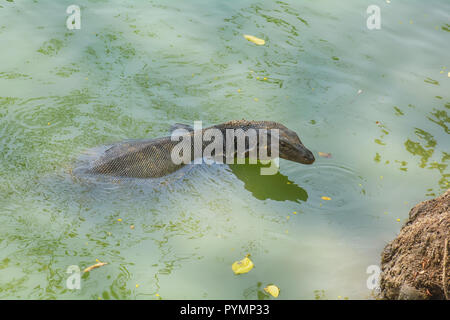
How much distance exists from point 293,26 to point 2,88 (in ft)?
16.9

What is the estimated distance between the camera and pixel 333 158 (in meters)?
6.75

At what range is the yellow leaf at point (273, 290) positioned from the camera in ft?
15.8

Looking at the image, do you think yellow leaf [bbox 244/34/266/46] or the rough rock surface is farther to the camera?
yellow leaf [bbox 244/34/266/46]

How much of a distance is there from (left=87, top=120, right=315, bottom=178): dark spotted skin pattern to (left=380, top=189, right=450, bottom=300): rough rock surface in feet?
5.35

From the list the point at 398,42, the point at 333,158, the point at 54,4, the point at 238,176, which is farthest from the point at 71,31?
the point at 398,42

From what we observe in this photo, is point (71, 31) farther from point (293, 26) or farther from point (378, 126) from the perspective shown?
point (378, 126)

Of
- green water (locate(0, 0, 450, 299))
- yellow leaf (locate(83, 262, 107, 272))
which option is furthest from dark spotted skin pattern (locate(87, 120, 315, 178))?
yellow leaf (locate(83, 262, 107, 272))

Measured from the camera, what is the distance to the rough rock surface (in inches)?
173

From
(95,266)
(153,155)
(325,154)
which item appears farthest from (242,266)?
(325,154)

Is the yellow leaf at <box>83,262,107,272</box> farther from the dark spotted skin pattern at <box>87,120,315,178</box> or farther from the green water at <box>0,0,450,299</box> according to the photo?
the dark spotted skin pattern at <box>87,120,315,178</box>

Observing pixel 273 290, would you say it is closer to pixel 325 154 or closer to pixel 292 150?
pixel 292 150

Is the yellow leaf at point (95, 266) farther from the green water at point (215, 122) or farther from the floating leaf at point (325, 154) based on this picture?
the floating leaf at point (325, 154)

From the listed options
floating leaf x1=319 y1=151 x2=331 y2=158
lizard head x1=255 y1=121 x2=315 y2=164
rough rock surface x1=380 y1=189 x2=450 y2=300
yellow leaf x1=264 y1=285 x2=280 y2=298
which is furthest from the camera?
floating leaf x1=319 y1=151 x2=331 y2=158
